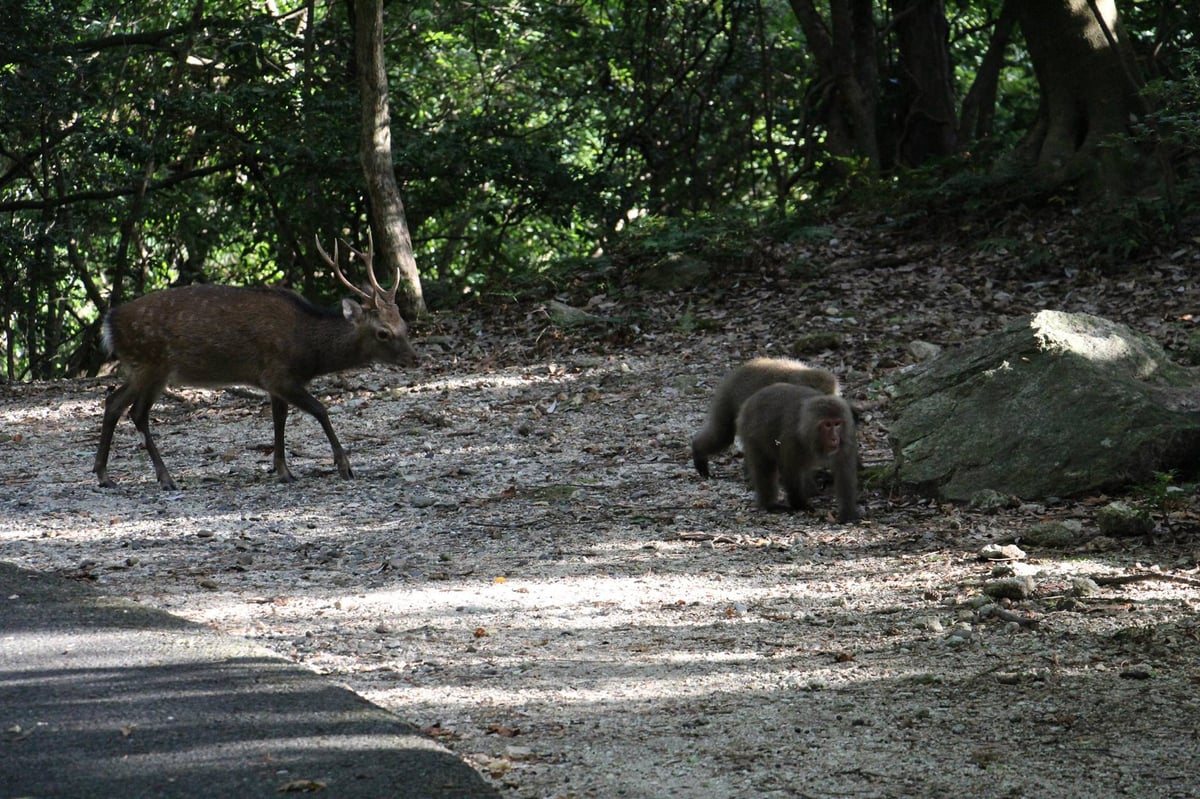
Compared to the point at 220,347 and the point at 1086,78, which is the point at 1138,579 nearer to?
the point at 220,347

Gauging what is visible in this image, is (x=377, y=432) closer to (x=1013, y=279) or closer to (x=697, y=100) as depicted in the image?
(x=1013, y=279)

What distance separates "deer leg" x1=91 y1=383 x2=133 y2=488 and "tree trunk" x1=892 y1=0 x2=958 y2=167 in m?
11.0

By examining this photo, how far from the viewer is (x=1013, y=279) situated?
13.8 m

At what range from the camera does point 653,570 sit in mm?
7250

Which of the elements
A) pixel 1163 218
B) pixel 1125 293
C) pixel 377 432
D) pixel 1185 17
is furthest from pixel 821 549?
pixel 1185 17

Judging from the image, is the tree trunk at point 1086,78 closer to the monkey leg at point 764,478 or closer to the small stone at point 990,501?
the small stone at point 990,501

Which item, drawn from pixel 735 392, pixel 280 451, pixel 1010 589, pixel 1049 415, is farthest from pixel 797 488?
pixel 280 451

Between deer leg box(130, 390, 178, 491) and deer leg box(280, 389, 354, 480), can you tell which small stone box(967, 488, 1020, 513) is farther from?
deer leg box(130, 390, 178, 491)

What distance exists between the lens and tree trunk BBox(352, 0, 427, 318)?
14.8m

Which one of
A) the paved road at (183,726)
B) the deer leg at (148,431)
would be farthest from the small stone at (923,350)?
the paved road at (183,726)

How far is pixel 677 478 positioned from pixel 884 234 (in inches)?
273

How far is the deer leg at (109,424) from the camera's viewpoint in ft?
33.4

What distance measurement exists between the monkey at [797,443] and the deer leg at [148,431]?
4192 millimetres

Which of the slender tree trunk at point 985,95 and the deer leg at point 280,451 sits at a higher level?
the slender tree trunk at point 985,95
